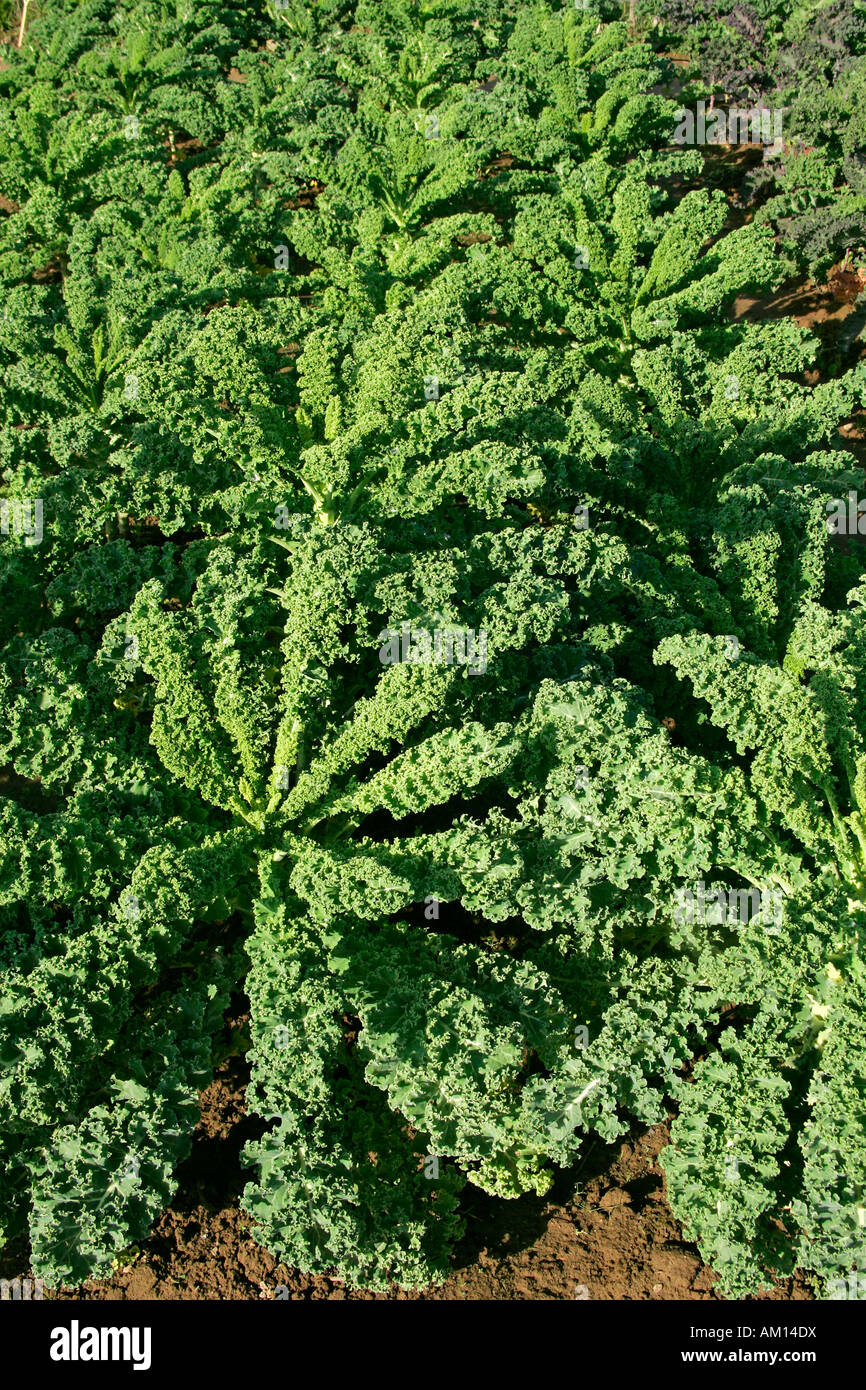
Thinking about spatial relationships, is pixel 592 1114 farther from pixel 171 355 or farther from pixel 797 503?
pixel 171 355

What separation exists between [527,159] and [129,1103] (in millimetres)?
14186

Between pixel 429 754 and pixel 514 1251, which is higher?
pixel 429 754

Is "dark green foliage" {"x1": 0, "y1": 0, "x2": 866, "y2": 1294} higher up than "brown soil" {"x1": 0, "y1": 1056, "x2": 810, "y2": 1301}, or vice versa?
"dark green foliage" {"x1": 0, "y1": 0, "x2": 866, "y2": 1294}

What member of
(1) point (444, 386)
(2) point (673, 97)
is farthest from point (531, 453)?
(2) point (673, 97)

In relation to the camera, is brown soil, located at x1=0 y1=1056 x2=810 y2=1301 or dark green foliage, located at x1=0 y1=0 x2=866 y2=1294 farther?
brown soil, located at x1=0 y1=1056 x2=810 y2=1301

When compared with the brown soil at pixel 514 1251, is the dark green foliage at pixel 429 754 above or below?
above

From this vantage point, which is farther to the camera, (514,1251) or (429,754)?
(429,754)

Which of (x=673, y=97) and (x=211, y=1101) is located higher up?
(x=673, y=97)

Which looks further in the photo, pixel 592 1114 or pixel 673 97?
pixel 673 97

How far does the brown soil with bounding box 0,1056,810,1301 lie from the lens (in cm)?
654

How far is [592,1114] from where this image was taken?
6.31m

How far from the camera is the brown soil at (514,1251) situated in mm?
6543

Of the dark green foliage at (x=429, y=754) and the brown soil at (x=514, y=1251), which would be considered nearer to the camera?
the dark green foliage at (x=429, y=754)

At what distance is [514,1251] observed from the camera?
672cm
